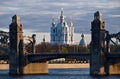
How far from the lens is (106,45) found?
7101 inches

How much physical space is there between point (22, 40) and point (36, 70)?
8089 mm

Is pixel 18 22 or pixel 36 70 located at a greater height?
pixel 18 22

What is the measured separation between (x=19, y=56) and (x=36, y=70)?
5399 mm

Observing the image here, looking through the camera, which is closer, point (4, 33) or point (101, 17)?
point (101, 17)

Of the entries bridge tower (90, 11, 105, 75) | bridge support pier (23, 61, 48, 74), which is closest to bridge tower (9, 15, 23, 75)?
bridge support pier (23, 61, 48, 74)

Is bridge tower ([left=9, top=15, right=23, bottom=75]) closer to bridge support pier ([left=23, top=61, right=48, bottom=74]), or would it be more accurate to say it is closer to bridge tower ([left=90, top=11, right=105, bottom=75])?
bridge support pier ([left=23, top=61, right=48, bottom=74])

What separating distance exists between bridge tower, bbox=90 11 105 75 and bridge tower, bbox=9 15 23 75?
19.2 meters

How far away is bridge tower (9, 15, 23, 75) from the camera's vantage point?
18562 centimetres

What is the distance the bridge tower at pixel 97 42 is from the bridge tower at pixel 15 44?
19.2 meters

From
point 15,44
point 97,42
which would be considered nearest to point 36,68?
point 15,44

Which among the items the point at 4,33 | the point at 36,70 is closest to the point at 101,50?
the point at 36,70

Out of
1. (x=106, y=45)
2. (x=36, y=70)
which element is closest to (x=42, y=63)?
(x=36, y=70)

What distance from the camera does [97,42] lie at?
582 ft

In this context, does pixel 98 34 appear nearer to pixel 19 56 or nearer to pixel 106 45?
pixel 106 45
